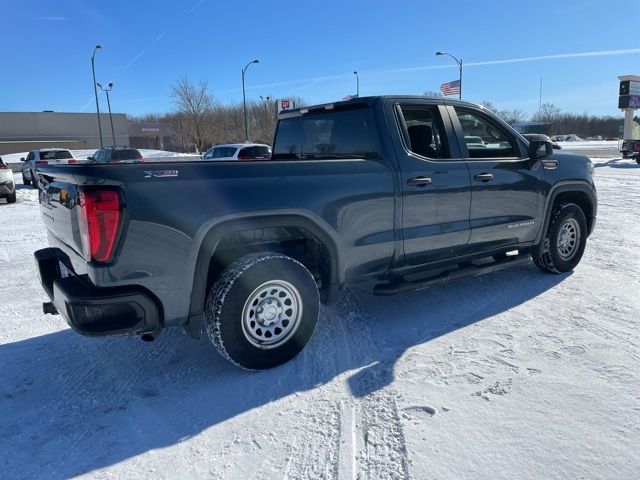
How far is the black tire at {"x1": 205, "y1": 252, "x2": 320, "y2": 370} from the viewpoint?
310 cm

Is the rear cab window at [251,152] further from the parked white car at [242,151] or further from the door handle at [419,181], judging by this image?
the door handle at [419,181]

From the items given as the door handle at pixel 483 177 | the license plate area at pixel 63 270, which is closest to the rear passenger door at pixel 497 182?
the door handle at pixel 483 177

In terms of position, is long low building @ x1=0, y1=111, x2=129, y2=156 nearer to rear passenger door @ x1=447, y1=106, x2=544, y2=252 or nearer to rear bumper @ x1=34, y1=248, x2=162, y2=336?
rear passenger door @ x1=447, y1=106, x2=544, y2=252

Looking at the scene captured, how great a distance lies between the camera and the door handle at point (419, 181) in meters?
3.87

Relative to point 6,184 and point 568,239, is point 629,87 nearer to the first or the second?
point 568,239

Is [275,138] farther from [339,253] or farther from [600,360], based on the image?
[600,360]

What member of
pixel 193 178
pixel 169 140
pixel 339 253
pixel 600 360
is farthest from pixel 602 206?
pixel 169 140

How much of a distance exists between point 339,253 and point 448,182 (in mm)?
1252

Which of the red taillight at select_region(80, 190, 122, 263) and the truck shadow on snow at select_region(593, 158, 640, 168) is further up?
the red taillight at select_region(80, 190, 122, 263)

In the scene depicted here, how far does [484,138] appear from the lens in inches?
186

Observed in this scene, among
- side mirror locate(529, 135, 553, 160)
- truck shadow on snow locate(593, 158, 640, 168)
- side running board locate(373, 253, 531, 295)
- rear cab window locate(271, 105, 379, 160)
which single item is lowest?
side running board locate(373, 253, 531, 295)

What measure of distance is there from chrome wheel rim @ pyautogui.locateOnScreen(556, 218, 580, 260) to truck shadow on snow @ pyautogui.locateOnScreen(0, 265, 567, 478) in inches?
46.8

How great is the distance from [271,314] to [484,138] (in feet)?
9.31

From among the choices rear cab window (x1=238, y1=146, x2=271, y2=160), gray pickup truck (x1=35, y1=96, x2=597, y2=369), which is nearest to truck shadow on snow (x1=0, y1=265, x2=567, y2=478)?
gray pickup truck (x1=35, y1=96, x2=597, y2=369)
